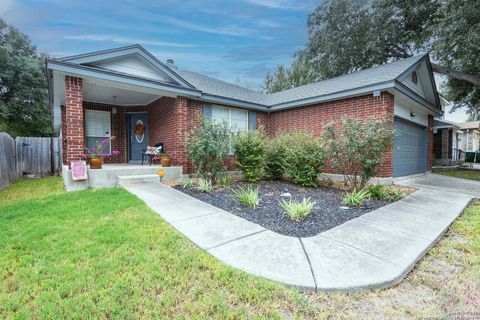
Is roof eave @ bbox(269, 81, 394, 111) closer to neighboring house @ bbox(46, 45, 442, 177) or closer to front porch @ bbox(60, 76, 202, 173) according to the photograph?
neighboring house @ bbox(46, 45, 442, 177)

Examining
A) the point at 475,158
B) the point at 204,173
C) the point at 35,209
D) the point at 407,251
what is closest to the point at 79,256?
the point at 35,209

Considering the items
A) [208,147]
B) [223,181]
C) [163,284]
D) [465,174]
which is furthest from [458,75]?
[163,284]

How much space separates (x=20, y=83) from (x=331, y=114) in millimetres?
20259

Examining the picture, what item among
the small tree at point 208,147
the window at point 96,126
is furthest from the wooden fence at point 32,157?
the small tree at point 208,147

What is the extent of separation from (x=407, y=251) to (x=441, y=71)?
13380mm

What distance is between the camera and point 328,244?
305cm

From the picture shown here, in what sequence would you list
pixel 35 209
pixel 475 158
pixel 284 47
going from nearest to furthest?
1. pixel 35 209
2. pixel 284 47
3. pixel 475 158

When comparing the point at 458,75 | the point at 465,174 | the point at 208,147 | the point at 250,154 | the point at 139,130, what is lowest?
the point at 465,174

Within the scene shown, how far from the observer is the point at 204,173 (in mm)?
7008

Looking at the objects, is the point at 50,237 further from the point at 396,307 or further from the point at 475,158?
the point at 475,158

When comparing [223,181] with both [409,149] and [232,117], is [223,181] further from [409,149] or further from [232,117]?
[409,149]

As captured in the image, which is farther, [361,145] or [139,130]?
[139,130]

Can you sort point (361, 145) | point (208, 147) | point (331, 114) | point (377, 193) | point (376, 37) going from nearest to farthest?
1. point (361, 145)
2. point (377, 193)
3. point (208, 147)
4. point (331, 114)
5. point (376, 37)

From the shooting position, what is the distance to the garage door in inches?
336
